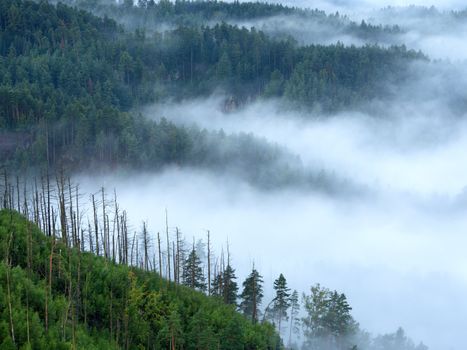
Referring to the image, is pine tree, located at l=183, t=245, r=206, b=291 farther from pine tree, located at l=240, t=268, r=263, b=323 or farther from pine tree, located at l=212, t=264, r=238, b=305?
pine tree, located at l=240, t=268, r=263, b=323

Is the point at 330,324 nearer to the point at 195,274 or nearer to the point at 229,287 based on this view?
the point at 229,287

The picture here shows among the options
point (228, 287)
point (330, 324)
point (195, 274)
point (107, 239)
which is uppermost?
point (107, 239)

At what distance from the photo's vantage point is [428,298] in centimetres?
12838

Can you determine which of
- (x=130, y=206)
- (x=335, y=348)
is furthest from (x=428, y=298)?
(x=130, y=206)

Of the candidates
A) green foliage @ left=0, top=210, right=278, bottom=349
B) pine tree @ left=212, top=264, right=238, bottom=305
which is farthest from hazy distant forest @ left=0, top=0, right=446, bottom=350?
pine tree @ left=212, top=264, right=238, bottom=305

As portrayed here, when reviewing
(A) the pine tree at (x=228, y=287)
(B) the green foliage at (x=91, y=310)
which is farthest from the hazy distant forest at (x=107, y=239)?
(A) the pine tree at (x=228, y=287)

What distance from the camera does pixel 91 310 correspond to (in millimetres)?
41031

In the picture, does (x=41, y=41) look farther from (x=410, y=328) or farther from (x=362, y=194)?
(x=410, y=328)

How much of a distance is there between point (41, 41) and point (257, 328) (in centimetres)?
16590

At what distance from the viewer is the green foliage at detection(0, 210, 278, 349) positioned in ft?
108

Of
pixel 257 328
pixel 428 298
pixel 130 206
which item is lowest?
pixel 428 298

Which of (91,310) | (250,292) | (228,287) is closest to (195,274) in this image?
(228,287)

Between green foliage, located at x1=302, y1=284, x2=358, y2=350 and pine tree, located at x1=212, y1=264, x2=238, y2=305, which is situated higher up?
pine tree, located at x1=212, y1=264, x2=238, y2=305

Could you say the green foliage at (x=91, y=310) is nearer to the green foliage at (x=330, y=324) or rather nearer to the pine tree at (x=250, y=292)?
the pine tree at (x=250, y=292)
